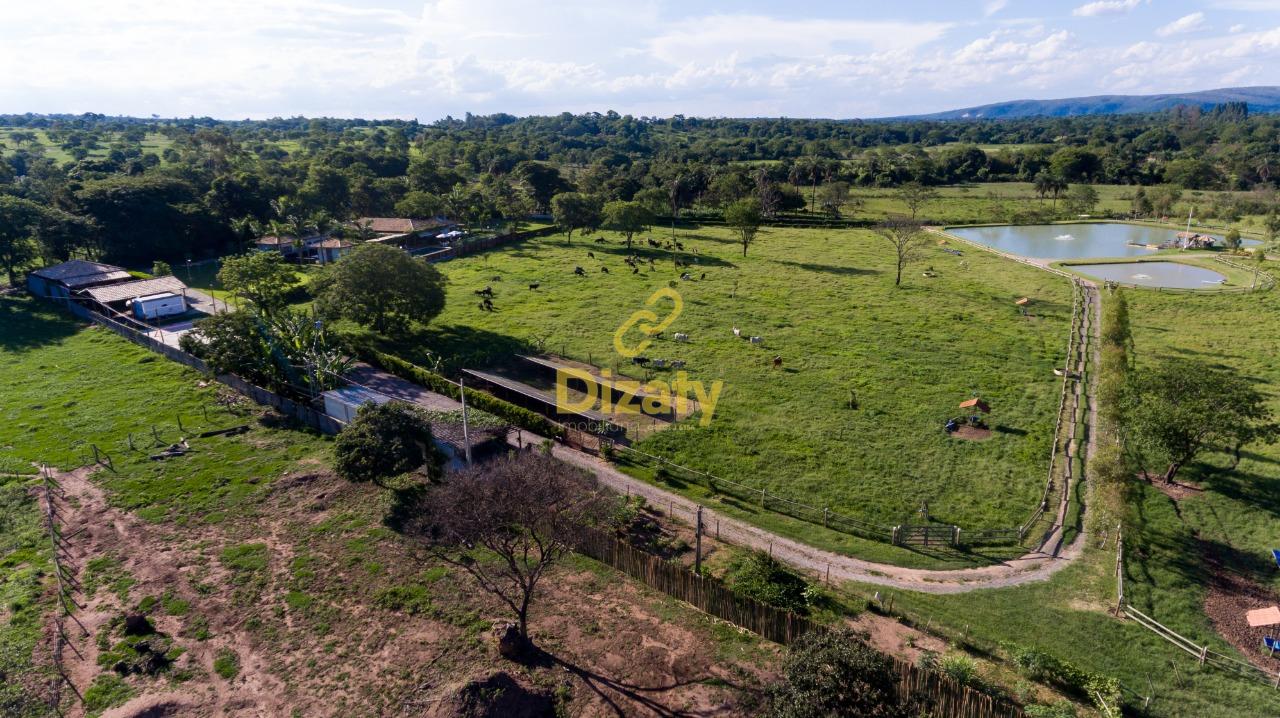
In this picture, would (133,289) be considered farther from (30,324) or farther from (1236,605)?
(1236,605)

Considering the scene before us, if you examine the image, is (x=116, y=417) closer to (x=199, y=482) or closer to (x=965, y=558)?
(x=199, y=482)

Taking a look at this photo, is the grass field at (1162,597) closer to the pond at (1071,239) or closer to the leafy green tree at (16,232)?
the pond at (1071,239)

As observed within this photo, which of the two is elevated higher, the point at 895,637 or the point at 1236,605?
the point at 895,637

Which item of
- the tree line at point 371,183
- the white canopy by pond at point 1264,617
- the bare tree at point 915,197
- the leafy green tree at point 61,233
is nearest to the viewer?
the white canopy by pond at point 1264,617

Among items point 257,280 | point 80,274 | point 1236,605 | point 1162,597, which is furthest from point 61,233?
point 1236,605

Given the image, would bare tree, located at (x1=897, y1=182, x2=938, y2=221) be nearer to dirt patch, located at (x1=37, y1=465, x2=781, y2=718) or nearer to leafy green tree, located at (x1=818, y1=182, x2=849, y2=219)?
leafy green tree, located at (x1=818, y1=182, x2=849, y2=219)

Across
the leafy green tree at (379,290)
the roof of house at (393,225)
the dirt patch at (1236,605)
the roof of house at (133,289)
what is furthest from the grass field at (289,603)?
the roof of house at (393,225)
